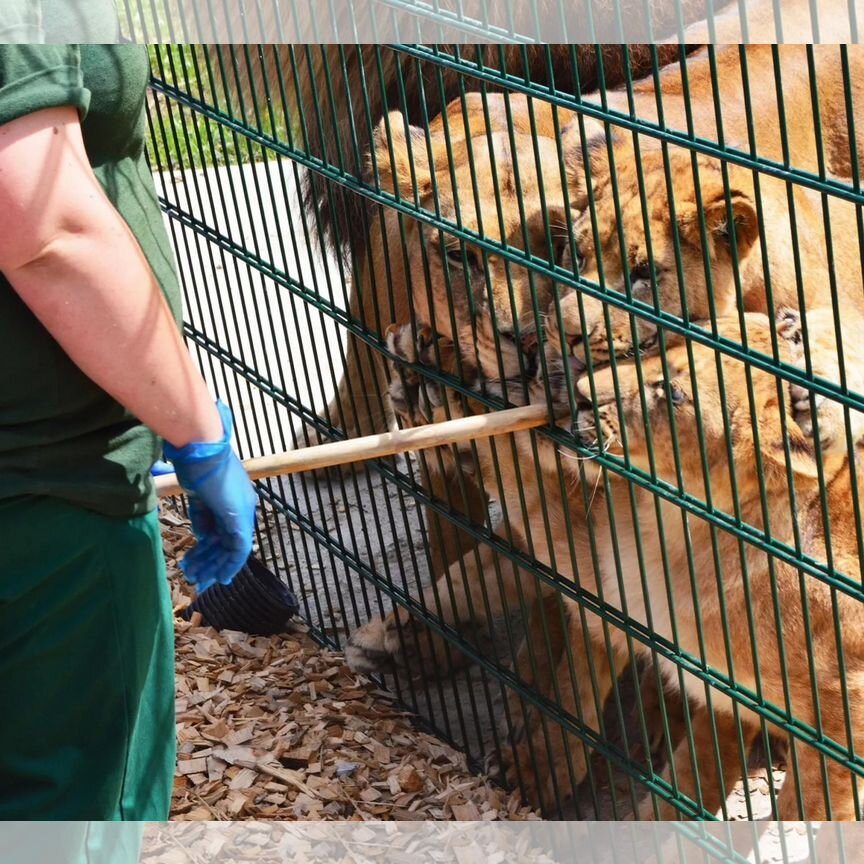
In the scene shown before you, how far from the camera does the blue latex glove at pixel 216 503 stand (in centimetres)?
248

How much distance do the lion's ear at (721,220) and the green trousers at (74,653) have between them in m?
1.46

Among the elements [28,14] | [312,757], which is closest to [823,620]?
[312,757]

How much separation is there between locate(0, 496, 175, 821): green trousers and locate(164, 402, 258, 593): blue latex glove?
0.27ft

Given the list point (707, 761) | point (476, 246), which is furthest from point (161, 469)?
point (707, 761)

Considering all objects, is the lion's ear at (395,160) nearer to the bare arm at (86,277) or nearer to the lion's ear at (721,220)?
the lion's ear at (721,220)

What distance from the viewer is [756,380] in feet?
10.2

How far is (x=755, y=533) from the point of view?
279cm

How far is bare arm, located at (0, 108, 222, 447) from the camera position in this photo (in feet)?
6.86

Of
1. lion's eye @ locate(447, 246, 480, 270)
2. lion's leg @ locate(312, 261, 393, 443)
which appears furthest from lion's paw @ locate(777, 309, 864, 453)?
lion's leg @ locate(312, 261, 393, 443)

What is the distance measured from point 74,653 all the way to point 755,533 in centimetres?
133

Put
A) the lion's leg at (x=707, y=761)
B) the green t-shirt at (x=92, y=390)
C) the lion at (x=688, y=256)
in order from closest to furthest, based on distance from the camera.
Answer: the green t-shirt at (x=92, y=390)
the lion at (x=688, y=256)
the lion's leg at (x=707, y=761)

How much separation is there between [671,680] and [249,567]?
1.66 m

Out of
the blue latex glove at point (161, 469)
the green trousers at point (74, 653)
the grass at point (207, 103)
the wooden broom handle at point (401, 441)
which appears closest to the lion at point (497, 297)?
the wooden broom handle at point (401, 441)

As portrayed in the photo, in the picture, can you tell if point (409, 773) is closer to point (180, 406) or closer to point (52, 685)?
point (52, 685)
